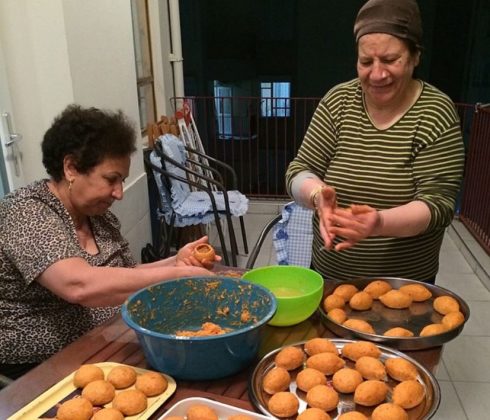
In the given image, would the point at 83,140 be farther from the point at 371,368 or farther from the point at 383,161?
the point at 371,368

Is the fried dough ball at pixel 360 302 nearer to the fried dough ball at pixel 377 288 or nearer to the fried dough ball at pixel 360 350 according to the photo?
the fried dough ball at pixel 377 288

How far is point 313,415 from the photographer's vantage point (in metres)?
0.87

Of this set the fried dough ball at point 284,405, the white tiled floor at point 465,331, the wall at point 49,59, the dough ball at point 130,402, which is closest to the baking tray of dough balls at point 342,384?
the fried dough ball at point 284,405

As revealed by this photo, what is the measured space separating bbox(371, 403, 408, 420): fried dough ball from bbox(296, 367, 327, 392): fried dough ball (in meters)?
0.12

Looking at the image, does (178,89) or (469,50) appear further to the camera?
(469,50)

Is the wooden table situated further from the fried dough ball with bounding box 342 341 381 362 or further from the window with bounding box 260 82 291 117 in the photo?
the window with bounding box 260 82 291 117

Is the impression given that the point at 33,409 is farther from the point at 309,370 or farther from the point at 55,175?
the point at 55,175

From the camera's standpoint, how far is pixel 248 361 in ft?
3.50

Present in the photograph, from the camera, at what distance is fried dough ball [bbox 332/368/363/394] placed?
0.97 meters

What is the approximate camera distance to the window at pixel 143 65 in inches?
161

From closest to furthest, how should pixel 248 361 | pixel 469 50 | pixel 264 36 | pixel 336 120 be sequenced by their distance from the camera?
pixel 248 361 → pixel 336 120 → pixel 469 50 → pixel 264 36

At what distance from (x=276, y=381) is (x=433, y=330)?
0.41 meters

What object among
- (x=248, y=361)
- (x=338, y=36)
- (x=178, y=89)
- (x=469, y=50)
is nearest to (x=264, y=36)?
(x=338, y=36)

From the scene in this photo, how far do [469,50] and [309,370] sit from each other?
8.35m
